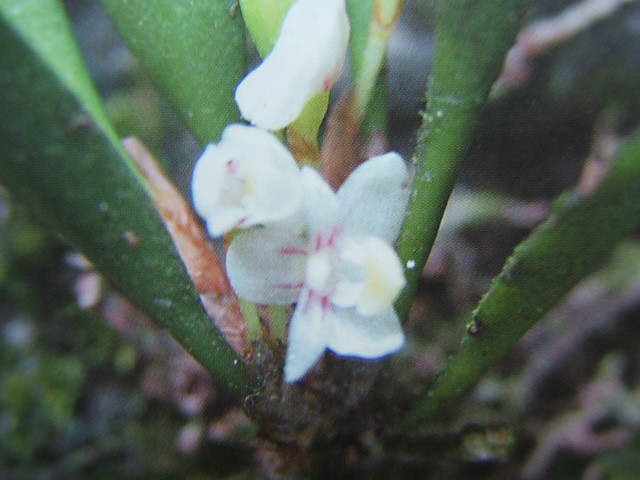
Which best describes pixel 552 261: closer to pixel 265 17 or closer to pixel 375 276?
pixel 375 276

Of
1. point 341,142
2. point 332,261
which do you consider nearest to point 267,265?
point 332,261

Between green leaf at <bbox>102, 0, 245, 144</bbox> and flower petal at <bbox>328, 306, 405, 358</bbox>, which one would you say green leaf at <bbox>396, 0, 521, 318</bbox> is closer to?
flower petal at <bbox>328, 306, 405, 358</bbox>

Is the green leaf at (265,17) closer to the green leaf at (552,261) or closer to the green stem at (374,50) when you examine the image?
the green stem at (374,50)

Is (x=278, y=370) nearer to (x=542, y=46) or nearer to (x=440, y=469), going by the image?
(x=440, y=469)

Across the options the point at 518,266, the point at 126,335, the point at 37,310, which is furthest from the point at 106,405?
the point at 518,266

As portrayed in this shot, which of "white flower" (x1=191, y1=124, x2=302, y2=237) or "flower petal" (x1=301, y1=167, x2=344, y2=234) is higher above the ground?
"white flower" (x1=191, y1=124, x2=302, y2=237)

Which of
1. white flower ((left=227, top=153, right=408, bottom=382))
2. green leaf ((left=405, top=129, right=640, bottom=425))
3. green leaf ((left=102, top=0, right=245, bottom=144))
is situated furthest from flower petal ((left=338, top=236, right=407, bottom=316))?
green leaf ((left=102, top=0, right=245, bottom=144))
